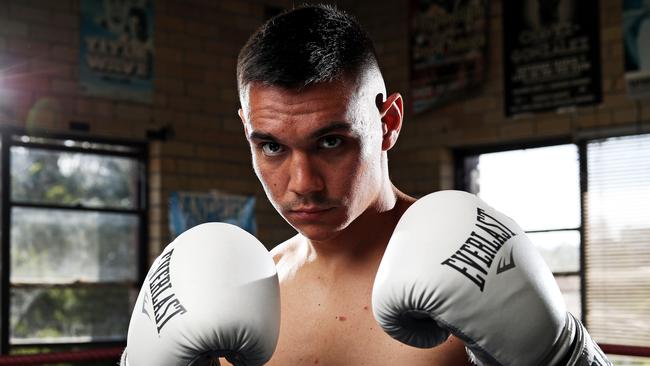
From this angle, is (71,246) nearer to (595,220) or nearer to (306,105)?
(595,220)

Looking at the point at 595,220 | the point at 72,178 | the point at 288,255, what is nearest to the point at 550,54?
the point at 595,220

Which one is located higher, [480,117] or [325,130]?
[480,117]

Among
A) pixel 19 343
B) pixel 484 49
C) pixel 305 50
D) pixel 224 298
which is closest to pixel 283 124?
pixel 305 50

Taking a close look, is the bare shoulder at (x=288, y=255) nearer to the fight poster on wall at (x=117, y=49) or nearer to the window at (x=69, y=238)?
the window at (x=69, y=238)

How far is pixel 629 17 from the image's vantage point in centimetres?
379

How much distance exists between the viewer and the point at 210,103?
457 centimetres

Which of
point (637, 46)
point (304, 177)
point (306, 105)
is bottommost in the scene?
point (304, 177)

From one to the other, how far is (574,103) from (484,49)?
57 cm

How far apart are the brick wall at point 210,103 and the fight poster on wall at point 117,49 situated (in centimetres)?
4

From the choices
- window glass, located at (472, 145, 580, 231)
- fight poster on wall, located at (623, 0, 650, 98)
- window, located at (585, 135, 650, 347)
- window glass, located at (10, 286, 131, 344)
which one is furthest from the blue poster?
fight poster on wall, located at (623, 0, 650, 98)

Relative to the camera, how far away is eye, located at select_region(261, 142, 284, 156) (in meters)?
1.24

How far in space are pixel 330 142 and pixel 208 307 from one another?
29 cm

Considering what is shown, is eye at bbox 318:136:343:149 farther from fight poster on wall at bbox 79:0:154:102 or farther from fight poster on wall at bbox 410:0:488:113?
fight poster on wall at bbox 410:0:488:113

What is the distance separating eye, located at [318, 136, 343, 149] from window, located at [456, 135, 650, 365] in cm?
266
